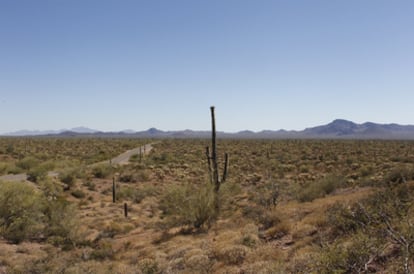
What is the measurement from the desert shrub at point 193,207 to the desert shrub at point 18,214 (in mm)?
5415

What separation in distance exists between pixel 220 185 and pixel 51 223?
752 cm

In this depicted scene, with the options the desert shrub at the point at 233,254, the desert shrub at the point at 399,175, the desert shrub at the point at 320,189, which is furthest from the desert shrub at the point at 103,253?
the desert shrub at the point at 399,175

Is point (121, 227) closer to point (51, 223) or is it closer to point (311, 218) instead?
point (51, 223)

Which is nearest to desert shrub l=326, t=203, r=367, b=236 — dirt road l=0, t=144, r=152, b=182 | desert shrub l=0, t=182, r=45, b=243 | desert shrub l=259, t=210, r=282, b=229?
desert shrub l=259, t=210, r=282, b=229

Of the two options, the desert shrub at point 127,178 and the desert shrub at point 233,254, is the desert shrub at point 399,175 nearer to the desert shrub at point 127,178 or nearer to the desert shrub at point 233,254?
the desert shrub at point 233,254

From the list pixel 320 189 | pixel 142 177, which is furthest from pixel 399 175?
pixel 142 177

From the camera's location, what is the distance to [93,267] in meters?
9.99

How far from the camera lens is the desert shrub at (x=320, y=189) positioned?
17.3 m

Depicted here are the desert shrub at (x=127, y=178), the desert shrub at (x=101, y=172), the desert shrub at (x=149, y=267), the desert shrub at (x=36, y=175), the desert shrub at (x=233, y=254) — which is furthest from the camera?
the desert shrub at (x=101, y=172)

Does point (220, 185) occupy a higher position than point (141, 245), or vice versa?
point (220, 185)

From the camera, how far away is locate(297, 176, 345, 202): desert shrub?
17312mm

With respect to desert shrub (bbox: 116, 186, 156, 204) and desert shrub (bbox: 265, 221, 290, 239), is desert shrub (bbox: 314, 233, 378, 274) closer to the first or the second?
desert shrub (bbox: 265, 221, 290, 239)

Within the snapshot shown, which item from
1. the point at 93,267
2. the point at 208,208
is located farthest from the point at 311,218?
the point at 93,267

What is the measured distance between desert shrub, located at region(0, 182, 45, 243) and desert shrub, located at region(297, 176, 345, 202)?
11.9 m
